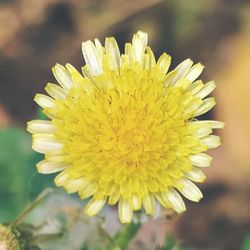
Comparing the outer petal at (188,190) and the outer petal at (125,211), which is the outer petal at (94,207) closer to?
the outer petal at (125,211)

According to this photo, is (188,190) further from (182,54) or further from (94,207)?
(182,54)

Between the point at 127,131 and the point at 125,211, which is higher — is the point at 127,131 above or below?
above

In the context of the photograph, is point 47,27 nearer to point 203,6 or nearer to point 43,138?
point 203,6

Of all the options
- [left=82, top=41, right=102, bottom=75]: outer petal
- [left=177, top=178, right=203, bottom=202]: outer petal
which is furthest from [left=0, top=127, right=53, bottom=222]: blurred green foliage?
[left=177, top=178, right=203, bottom=202]: outer petal

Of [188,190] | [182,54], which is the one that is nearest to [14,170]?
[182,54]

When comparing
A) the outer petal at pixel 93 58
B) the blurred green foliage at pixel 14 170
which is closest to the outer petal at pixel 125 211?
the outer petal at pixel 93 58
